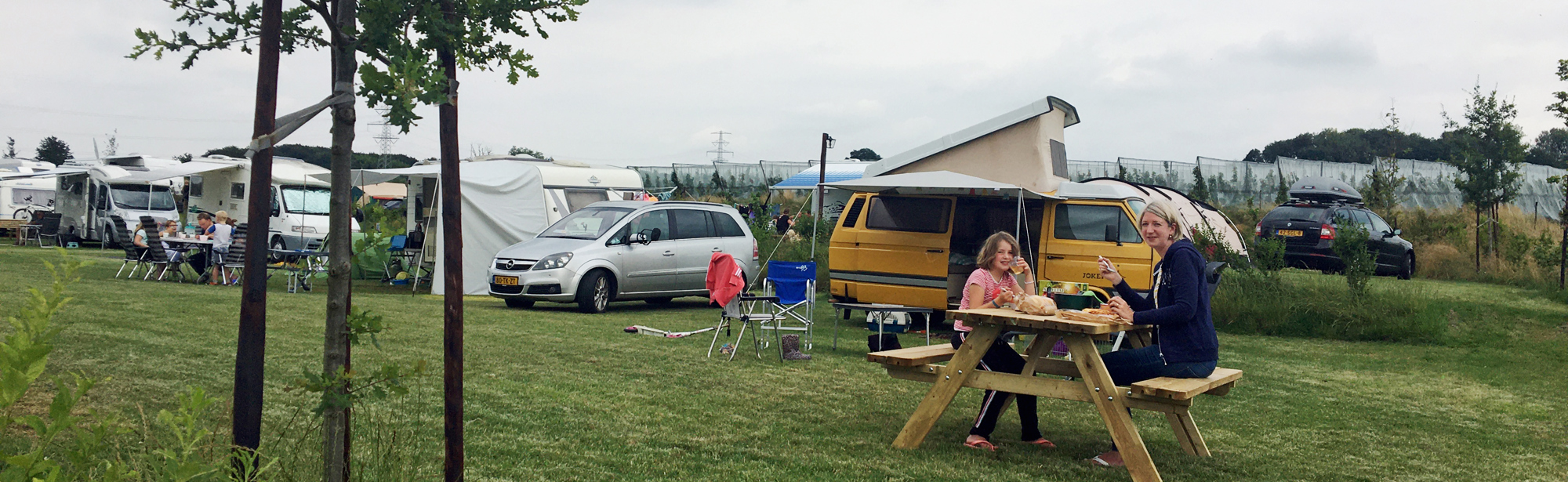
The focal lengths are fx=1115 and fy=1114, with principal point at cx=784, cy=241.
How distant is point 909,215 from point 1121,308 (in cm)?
618

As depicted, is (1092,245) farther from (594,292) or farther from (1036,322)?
(1036,322)

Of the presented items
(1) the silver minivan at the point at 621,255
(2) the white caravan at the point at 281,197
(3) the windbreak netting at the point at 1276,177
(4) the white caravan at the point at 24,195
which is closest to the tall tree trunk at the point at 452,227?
(1) the silver minivan at the point at 621,255

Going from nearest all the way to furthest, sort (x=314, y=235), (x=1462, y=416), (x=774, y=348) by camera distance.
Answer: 1. (x=1462, y=416)
2. (x=774, y=348)
3. (x=314, y=235)

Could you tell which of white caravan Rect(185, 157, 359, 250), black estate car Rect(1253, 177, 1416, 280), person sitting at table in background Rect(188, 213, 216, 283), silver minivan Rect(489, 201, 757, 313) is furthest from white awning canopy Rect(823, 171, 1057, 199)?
white caravan Rect(185, 157, 359, 250)

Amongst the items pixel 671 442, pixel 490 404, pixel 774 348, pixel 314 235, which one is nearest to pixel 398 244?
pixel 314 235

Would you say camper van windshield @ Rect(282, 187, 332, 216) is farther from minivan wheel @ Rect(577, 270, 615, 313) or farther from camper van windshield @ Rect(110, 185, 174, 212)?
minivan wheel @ Rect(577, 270, 615, 313)

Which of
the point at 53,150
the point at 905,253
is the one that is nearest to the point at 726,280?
the point at 905,253

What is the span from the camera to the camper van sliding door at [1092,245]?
10656 millimetres

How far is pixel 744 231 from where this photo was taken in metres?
14.4

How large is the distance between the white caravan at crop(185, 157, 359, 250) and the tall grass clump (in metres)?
15.3

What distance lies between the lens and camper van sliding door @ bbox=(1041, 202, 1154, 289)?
10.7 m

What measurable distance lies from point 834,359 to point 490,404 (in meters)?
3.50

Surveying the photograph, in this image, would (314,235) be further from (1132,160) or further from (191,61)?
(1132,160)

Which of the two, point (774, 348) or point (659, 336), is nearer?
point (774, 348)
